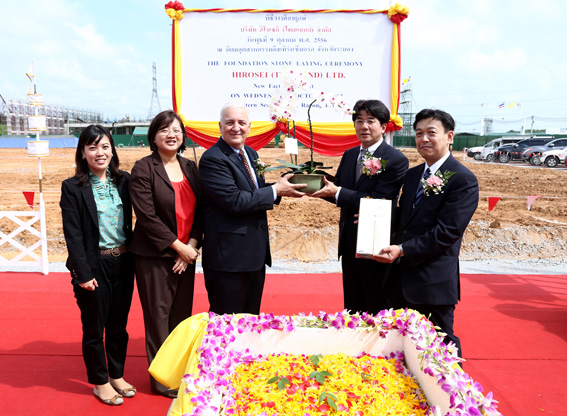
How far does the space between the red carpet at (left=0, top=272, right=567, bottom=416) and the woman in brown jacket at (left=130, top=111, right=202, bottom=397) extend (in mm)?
554

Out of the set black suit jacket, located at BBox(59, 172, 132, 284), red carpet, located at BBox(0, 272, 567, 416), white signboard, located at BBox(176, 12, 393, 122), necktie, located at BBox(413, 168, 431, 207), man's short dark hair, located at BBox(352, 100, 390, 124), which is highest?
white signboard, located at BBox(176, 12, 393, 122)

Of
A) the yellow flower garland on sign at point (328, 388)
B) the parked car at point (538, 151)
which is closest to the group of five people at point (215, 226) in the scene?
the yellow flower garland on sign at point (328, 388)

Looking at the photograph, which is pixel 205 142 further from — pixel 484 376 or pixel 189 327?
pixel 484 376

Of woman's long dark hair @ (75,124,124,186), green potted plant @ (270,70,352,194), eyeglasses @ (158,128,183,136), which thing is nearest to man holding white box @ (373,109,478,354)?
green potted plant @ (270,70,352,194)

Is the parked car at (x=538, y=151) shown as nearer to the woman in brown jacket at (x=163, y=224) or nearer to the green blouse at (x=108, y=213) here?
the woman in brown jacket at (x=163, y=224)

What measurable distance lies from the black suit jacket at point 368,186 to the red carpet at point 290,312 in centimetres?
131

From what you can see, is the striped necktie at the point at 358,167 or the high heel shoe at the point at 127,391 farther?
the striped necktie at the point at 358,167

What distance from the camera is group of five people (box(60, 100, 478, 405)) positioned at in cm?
221

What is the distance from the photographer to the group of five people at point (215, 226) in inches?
86.8

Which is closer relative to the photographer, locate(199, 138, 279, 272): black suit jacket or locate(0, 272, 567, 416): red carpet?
locate(199, 138, 279, 272): black suit jacket

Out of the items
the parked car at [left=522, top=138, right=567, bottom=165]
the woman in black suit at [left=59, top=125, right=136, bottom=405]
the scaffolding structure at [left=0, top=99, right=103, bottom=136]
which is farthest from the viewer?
the scaffolding structure at [left=0, top=99, right=103, bottom=136]

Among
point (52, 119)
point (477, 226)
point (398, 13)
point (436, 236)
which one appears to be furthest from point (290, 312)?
point (52, 119)

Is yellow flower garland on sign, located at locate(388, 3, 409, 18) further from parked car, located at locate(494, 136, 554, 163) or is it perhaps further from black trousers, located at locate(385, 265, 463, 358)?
parked car, located at locate(494, 136, 554, 163)

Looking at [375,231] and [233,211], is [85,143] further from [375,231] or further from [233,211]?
[375,231]
